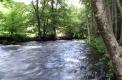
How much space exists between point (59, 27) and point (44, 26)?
3054 millimetres

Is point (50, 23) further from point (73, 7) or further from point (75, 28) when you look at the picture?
point (73, 7)

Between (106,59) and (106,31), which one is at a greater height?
(106,31)

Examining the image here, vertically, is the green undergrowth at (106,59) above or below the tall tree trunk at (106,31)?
below

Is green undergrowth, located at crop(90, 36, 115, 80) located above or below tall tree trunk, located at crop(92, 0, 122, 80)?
below

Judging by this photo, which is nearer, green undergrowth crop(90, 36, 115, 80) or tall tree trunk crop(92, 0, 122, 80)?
tall tree trunk crop(92, 0, 122, 80)

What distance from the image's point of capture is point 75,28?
124ft

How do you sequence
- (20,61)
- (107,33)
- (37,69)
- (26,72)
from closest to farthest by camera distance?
(107,33) → (26,72) → (37,69) → (20,61)

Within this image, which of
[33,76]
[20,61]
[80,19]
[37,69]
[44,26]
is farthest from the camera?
[80,19]

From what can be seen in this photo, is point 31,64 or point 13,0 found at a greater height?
point 13,0

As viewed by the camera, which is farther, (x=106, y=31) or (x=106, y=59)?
(x=106, y=59)

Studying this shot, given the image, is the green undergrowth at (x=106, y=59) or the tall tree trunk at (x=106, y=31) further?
the green undergrowth at (x=106, y=59)

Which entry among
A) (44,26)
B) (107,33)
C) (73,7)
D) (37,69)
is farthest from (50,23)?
(107,33)

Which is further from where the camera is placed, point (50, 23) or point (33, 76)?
point (50, 23)

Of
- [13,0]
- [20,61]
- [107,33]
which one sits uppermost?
[13,0]
